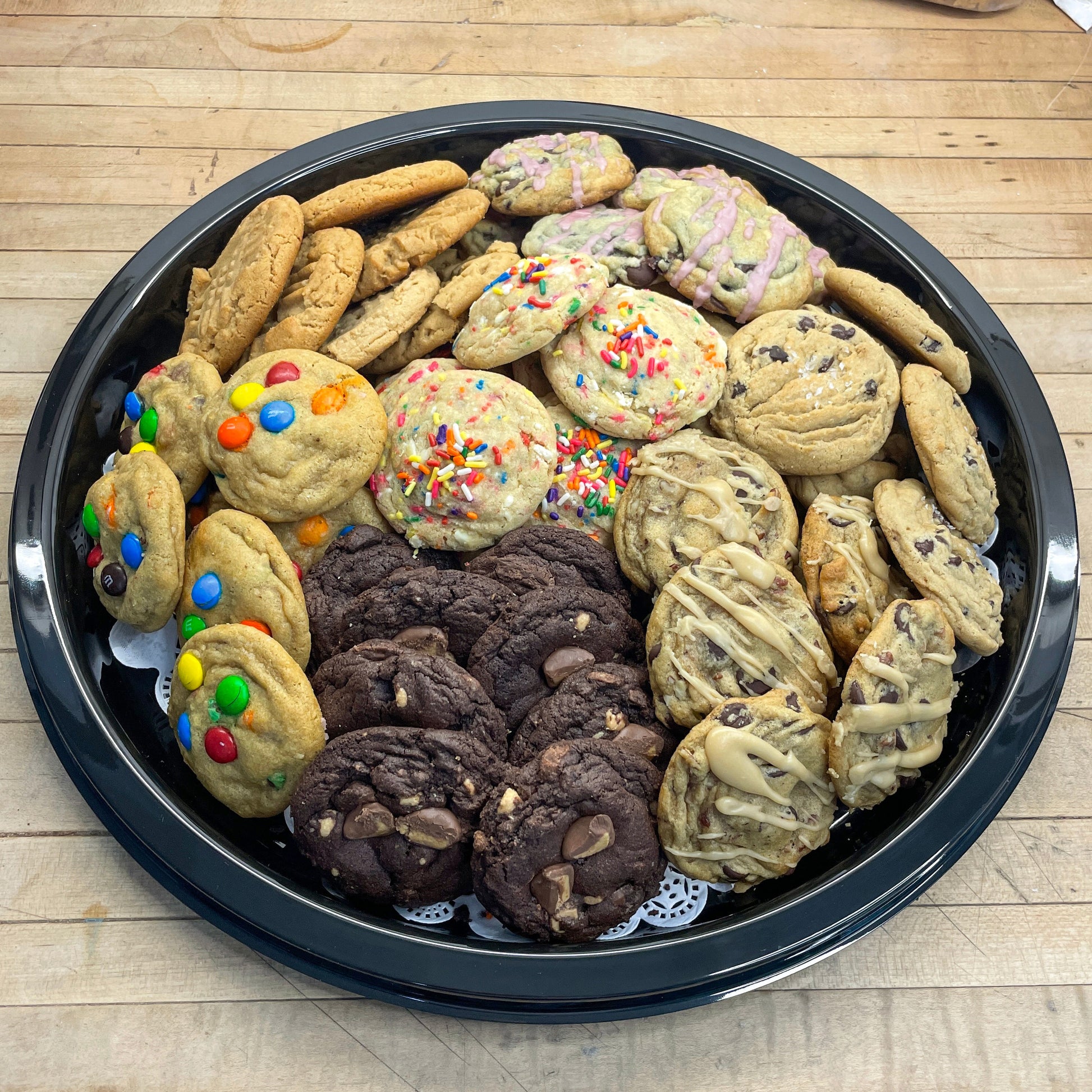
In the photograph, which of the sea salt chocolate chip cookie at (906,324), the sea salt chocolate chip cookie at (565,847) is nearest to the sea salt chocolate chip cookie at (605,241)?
the sea salt chocolate chip cookie at (906,324)

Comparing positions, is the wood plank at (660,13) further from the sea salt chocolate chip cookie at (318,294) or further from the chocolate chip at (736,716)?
the chocolate chip at (736,716)

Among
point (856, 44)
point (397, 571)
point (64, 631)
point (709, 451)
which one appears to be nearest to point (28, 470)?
point (64, 631)

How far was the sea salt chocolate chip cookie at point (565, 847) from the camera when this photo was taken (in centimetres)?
189

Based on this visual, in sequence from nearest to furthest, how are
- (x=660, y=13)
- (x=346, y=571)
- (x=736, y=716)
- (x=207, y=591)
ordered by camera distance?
(x=736, y=716)
(x=207, y=591)
(x=346, y=571)
(x=660, y=13)

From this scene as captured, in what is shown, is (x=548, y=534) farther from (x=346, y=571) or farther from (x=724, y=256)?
(x=724, y=256)

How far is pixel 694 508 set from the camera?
7.64 feet

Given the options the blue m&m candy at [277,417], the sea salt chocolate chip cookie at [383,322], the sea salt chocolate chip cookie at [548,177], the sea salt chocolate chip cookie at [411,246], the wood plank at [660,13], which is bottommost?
the blue m&m candy at [277,417]

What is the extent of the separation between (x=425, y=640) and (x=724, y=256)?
132 cm

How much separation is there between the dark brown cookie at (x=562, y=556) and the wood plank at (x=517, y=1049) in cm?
97

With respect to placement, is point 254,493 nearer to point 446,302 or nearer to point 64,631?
point 64,631

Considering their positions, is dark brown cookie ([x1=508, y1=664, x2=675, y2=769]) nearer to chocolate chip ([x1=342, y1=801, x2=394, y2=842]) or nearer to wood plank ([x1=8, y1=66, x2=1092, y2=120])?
chocolate chip ([x1=342, y1=801, x2=394, y2=842])

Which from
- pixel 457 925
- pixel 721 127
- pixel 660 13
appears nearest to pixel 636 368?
pixel 457 925

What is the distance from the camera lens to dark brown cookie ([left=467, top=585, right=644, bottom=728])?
2121mm

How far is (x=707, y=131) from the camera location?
301 cm
